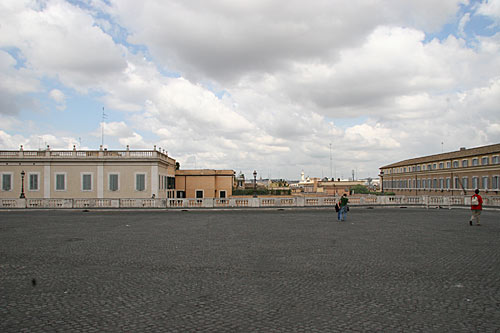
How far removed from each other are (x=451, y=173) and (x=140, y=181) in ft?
140

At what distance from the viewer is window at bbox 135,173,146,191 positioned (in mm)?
Result: 36531

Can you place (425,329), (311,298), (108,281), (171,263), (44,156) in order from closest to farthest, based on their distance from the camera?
(425,329) → (311,298) → (108,281) → (171,263) → (44,156)

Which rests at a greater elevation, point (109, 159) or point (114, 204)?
point (109, 159)

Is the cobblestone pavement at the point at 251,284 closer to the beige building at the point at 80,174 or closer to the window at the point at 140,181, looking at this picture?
the window at the point at 140,181

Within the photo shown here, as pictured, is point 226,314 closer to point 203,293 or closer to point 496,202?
point 203,293

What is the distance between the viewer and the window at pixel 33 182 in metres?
35.9

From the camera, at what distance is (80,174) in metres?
36.3

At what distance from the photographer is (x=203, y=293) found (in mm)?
6203

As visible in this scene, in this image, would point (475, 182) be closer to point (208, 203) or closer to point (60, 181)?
point (208, 203)

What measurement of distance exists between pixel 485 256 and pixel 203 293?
756cm

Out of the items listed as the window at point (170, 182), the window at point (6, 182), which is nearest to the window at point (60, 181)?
the window at point (6, 182)

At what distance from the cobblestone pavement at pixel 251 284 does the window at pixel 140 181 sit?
79.3 feet

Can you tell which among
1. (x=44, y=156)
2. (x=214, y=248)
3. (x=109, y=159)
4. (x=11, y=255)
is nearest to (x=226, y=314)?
(x=214, y=248)

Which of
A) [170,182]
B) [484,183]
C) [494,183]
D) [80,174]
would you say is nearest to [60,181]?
[80,174]
